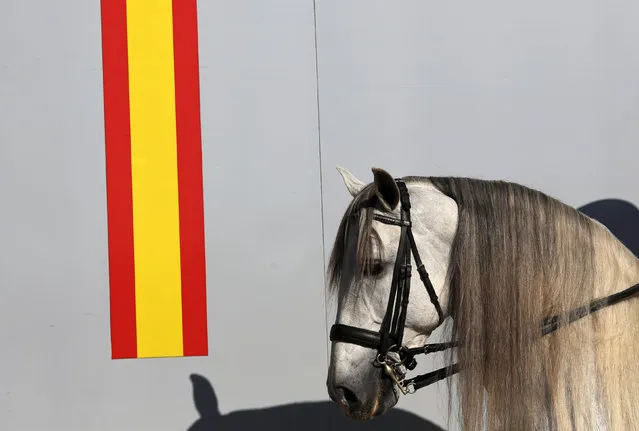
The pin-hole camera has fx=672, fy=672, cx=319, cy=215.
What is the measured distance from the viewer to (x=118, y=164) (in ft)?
10.7

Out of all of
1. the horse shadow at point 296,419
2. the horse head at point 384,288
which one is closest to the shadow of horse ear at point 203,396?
the horse shadow at point 296,419

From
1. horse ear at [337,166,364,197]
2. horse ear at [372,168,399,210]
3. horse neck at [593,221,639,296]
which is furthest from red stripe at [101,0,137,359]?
horse neck at [593,221,639,296]

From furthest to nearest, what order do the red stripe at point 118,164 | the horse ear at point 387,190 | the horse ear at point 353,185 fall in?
the red stripe at point 118,164 < the horse ear at point 353,185 < the horse ear at point 387,190

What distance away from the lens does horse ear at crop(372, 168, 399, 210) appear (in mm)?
1855

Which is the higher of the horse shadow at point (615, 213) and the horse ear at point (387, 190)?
the horse ear at point (387, 190)

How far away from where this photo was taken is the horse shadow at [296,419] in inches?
130

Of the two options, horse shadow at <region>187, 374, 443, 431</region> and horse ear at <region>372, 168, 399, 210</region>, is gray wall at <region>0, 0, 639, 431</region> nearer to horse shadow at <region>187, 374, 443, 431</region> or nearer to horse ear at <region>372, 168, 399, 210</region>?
horse shadow at <region>187, 374, 443, 431</region>

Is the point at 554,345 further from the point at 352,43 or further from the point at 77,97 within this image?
the point at 77,97

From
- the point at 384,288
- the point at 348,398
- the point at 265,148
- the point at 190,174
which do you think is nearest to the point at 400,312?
the point at 384,288

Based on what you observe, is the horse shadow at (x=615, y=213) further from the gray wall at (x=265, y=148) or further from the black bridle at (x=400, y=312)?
the black bridle at (x=400, y=312)

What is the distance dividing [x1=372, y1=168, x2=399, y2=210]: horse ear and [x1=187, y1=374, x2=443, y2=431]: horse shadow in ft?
5.70

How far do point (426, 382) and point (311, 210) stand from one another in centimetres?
144

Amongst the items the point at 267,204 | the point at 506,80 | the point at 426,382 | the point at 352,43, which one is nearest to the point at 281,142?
the point at 267,204

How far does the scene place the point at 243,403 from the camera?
331 cm
